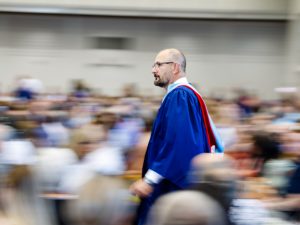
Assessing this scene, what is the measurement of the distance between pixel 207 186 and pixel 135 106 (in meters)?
6.67

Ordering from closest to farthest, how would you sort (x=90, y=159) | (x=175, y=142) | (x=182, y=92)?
1. (x=175, y=142)
2. (x=182, y=92)
3. (x=90, y=159)

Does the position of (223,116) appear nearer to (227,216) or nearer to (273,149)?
(273,149)

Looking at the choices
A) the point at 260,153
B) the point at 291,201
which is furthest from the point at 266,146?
the point at 291,201

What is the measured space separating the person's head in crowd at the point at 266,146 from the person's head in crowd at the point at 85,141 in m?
1.39

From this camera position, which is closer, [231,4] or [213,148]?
[213,148]

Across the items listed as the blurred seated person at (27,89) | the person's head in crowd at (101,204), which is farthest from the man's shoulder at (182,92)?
the blurred seated person at (27,89)

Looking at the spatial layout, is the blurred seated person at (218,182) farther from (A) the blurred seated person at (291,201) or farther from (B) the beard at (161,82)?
(A) the blurred seated person at (291,201)

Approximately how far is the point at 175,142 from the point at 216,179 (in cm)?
109

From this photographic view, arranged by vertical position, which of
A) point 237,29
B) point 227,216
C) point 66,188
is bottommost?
point 66,188

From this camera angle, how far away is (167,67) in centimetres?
367

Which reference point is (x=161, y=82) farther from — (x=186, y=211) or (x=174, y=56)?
(x=186, y=211)

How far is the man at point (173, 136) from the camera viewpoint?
3.47 m

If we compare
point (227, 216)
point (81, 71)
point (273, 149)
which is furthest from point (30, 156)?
point (81, 71)

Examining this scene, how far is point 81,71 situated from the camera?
16344 millimetres
